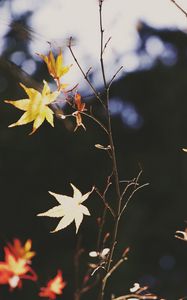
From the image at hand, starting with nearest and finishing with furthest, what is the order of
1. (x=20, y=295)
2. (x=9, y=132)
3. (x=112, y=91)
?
(x=20, y=295), (x=9, y=132), (x=112, y=91)

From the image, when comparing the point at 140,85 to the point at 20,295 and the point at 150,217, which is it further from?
the point at 20,295

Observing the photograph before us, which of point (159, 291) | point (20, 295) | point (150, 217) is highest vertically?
point (150, 217)

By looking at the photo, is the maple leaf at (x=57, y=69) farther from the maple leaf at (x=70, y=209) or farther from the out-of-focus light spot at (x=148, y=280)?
the out-of-focus light spot at (x=148, y=280)

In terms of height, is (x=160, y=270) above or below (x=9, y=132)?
below

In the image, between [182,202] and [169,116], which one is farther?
[169,116]

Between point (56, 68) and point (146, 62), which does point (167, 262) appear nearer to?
point (146, 62)

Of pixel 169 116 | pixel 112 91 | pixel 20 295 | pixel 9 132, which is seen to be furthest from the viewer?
pixel 112 91

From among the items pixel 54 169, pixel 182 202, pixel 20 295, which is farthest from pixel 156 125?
pixel 20 295

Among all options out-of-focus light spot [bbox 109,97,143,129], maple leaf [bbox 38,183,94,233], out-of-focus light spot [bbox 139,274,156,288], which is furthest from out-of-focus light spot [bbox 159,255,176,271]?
maple leaf [bbox 38,183,94,233]
